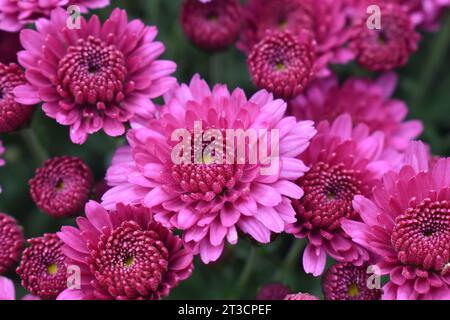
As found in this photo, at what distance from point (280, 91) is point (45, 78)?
0.54 m

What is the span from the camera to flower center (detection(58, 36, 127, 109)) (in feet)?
5.29

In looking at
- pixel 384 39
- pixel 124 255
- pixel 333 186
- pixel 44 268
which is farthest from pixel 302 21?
pixel 44 268

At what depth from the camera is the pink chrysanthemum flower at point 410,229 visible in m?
1.45

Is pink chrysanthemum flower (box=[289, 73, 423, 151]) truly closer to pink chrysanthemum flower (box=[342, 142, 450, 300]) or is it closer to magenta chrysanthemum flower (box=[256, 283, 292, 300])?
pink chrysanthemum flower (box=[342, 142, 450, 300])

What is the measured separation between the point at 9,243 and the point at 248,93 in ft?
2.87

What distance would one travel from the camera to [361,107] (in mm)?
1872

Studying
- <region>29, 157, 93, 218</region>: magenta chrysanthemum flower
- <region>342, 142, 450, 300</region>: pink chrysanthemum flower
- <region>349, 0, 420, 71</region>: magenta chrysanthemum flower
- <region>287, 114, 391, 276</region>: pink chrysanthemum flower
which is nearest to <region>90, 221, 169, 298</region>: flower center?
<region>29, 157, 93, 218</region>: magenta chrysanthemum flower

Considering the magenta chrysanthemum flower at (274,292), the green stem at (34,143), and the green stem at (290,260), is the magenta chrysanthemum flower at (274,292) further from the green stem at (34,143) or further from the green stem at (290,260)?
the green stem at (34,143)

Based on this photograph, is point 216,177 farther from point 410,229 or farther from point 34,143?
point 34,143

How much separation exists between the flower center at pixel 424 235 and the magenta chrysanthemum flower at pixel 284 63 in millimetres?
402

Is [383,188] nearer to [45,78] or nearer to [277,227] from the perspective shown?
[277,227]

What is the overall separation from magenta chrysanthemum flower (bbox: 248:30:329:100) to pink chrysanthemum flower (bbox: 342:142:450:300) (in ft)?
1.06

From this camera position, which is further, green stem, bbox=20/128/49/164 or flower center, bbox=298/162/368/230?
green stem, bbox=20/128/49/164

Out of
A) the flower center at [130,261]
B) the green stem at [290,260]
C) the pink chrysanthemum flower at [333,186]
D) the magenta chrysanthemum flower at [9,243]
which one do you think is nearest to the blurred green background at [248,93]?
the green stem at [290,260]
